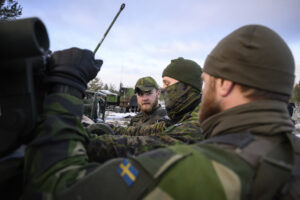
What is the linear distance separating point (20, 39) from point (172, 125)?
206 centimetres

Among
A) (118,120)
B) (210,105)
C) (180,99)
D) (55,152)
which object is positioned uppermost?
(210,105)

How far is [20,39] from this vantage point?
829 mm

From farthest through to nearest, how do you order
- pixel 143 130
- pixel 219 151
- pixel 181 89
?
pixel 143 130 → pixel 181 89 → pixel 219 151

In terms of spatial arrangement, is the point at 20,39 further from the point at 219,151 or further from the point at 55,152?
the point at 219,151

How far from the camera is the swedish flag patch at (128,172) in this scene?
901 mm

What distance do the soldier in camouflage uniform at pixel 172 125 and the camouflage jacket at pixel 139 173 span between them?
78 centimetres

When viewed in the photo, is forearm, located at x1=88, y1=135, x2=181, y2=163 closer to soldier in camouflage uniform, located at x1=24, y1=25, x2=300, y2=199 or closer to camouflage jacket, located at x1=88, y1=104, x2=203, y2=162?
camouflage jacket, located at x1=88, y1=104, x2=203, y2=162

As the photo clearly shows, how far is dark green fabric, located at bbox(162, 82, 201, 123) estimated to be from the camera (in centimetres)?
270

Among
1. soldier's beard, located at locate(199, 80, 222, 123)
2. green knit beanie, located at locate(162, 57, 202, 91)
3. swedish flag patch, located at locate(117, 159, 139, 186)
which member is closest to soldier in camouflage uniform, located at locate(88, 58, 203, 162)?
green knit beanie, located at locate(162, 57, 202, 91)

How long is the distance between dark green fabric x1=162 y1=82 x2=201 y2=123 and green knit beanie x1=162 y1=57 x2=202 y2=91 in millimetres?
68

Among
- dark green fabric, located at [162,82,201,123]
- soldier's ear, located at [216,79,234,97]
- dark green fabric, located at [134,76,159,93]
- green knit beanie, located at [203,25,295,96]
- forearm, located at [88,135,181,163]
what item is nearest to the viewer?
green knit beanie, located at [203,25,295,96]

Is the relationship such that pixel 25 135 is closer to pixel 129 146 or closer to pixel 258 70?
pixel 129 146

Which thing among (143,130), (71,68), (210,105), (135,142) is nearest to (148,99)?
(143,130)

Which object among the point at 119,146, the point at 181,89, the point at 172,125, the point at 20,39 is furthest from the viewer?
the point at 181,89
